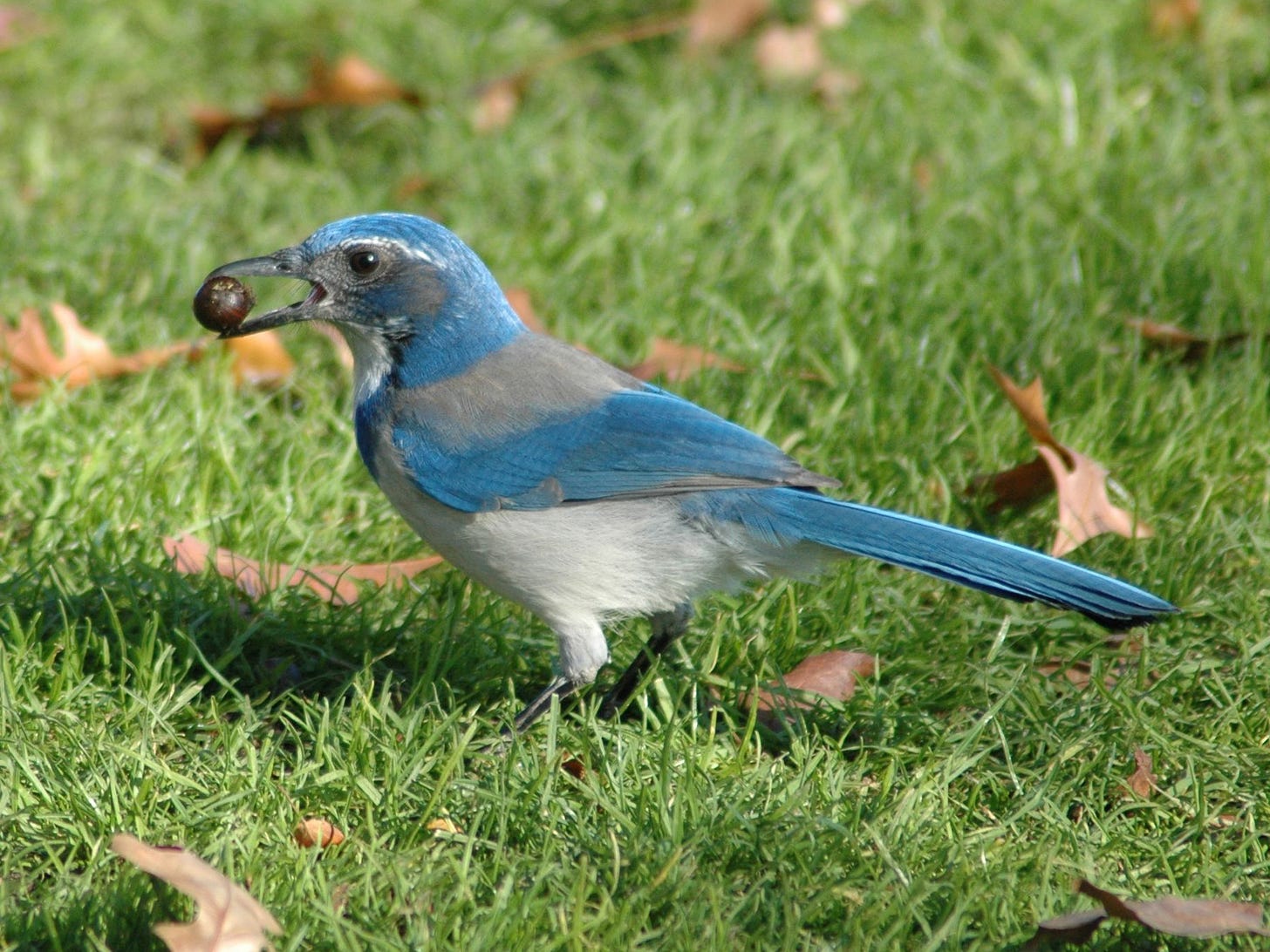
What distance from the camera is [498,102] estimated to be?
6977mm

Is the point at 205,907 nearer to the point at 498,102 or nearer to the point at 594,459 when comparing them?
the point at 594,459

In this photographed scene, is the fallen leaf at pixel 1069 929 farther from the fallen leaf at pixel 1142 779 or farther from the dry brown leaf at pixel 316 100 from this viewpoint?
the dry brown leaf at pixel 316 100

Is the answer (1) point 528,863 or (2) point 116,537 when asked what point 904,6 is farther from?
(1) point 528,863

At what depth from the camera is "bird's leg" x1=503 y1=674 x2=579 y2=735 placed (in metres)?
3.77

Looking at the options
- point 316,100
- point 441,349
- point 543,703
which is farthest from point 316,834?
point 316,100

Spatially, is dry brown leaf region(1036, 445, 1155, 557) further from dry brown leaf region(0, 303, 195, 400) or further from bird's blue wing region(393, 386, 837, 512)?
dry brown leaf region(0, 303, 195, 400)

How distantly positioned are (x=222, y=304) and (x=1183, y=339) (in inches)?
119

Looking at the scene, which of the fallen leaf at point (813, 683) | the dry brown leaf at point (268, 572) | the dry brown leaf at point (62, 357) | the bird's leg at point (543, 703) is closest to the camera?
the bird's leg at point (543, 703)

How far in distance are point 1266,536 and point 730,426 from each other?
1573 millimetres

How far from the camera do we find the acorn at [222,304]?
13.8 ft

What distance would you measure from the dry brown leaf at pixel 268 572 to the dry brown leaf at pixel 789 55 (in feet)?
11.8

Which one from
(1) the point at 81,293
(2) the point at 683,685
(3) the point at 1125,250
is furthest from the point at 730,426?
(1) the point at 81,293

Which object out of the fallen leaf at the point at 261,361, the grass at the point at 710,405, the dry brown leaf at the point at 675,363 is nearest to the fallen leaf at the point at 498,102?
the grass at the point at 710,405

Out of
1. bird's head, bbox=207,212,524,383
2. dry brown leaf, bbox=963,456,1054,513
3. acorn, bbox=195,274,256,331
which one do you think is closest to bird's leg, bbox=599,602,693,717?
bird's head, bbox=207,212,524,383
